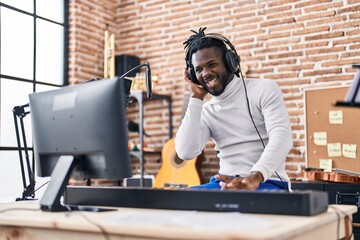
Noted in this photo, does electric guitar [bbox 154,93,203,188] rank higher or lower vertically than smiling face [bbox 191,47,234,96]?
lower

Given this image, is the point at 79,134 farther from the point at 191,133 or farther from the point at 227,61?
the point at 227,61

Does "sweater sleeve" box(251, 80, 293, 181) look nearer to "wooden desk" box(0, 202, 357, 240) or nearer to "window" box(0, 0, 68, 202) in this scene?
"wooden desk" box(0, 202, 357, 240)


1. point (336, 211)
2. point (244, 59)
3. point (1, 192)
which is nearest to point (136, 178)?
point (1, 192)

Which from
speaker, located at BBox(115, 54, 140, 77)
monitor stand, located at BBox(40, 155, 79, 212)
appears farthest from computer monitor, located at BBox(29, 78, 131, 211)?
speaker, located at BBox(115, 54, 140, 77)

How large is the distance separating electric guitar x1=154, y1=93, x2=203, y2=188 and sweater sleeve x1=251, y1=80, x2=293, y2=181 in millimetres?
2098

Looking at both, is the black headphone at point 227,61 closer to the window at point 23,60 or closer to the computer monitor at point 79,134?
the computer monitor at point 79,134

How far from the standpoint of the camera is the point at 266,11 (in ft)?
13.1

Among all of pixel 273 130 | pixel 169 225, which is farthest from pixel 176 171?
pixel 169 225

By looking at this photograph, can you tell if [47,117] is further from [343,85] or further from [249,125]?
[343,85]

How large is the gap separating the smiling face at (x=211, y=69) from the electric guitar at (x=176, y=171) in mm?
Result: 1993

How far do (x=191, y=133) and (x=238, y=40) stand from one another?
2323 millimetres

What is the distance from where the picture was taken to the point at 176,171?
4035 mm

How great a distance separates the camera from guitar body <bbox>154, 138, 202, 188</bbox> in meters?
3.96

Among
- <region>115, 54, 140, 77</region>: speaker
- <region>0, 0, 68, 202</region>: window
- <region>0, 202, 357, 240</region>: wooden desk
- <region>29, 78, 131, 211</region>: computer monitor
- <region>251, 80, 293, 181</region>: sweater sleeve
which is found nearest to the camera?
<region>0, 202, 357, 240</region>: wooden desk
